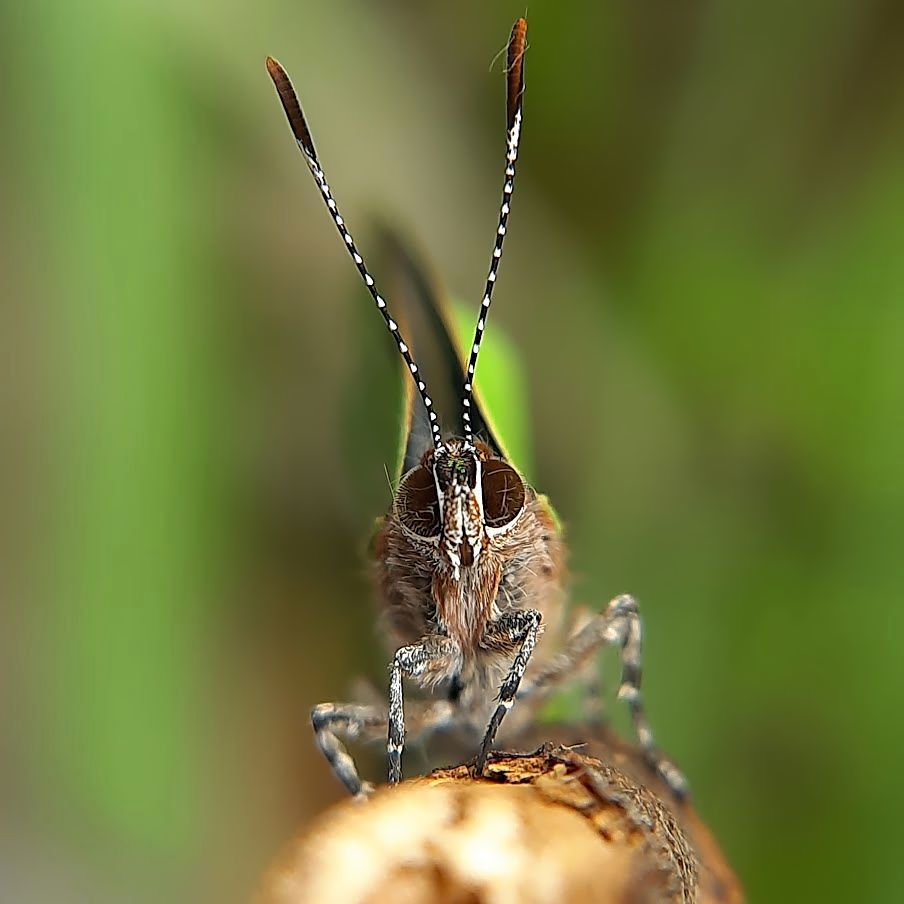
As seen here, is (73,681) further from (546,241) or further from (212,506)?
(546,241)

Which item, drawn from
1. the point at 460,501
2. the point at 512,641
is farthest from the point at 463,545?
the point at 512,641

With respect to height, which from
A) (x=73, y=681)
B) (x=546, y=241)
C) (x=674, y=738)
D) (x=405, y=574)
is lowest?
(x=674, y=738)

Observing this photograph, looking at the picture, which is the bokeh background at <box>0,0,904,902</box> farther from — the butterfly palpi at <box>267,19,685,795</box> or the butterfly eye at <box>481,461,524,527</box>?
the butterfly eye at <box>481,461,524,527</box>

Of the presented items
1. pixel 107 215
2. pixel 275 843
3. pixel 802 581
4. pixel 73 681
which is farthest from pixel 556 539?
pixel 107 215

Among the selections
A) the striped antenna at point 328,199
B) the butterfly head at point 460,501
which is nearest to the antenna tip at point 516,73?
the striped antenna at point 328,199

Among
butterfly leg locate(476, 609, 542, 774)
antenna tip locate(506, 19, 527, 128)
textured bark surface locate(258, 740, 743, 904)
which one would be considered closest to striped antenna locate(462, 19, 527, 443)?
antenna tip locate(506, 19, 527, 128)

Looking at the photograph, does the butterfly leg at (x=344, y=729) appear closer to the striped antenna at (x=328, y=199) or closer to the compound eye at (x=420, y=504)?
the compound eye at (x=420, y=504)
